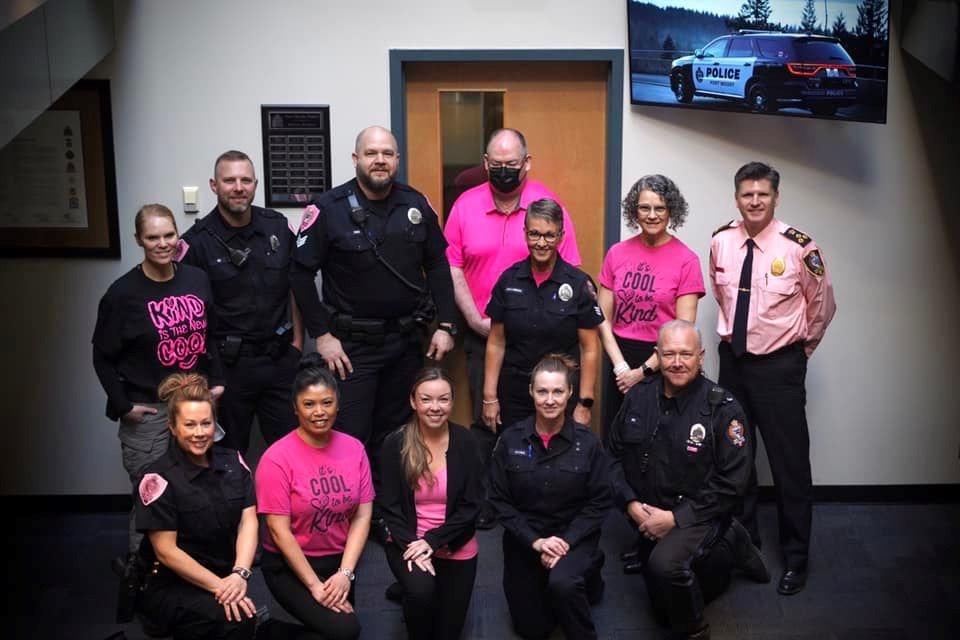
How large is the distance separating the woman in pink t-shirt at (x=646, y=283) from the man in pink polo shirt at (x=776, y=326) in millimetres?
158

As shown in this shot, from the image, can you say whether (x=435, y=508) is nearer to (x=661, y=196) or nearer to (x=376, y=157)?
(x=376, y=157)

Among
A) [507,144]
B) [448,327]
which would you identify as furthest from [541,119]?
[448,327]

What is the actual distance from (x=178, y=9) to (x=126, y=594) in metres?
2.45

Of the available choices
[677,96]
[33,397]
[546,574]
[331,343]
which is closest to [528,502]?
[546,574]

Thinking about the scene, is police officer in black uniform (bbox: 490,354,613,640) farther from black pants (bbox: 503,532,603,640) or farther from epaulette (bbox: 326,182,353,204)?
epaulette (bbox: 326,182,353,204)

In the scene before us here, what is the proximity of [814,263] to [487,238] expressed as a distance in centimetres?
126

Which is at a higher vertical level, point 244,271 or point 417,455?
point 244,271

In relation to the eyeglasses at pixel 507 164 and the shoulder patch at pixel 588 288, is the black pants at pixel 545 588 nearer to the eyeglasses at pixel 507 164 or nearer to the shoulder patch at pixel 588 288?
the shoulder patch at pixel 588 288

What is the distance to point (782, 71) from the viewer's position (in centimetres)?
391

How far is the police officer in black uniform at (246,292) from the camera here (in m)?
3.77

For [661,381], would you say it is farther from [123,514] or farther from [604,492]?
[123,514]

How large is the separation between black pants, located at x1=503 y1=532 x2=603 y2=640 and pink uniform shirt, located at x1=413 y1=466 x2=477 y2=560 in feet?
0.65

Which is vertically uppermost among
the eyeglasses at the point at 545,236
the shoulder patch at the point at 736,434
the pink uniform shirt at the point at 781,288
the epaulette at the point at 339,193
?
the epaulette at the point at 339,193

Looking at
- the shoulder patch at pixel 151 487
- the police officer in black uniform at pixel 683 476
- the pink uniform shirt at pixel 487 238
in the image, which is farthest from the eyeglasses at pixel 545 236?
the shoulder patch at pixel 151 487
